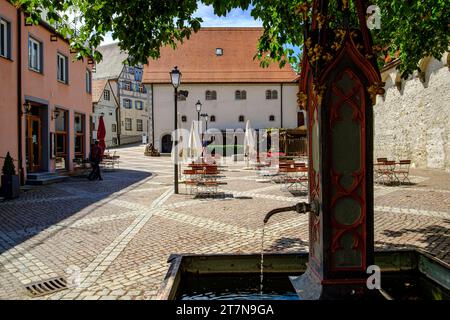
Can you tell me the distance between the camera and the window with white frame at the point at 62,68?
64.0 feet

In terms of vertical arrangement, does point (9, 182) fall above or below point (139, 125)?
below

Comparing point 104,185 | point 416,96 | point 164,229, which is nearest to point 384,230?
point 164,229

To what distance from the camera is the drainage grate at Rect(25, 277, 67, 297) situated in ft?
15.1

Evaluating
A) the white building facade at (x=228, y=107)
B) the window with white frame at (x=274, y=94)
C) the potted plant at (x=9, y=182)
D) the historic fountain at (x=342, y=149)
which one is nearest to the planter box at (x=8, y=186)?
the potted plant at (x=9, y=182)

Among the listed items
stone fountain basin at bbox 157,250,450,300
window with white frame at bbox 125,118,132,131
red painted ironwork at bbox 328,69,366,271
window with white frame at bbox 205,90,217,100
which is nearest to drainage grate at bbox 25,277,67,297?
stone fountain basin at bbox 157,250,450,300

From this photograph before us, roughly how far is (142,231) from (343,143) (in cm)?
533

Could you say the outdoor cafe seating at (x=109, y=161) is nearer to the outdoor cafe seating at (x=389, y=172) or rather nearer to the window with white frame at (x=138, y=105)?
the outdoor cafe seating at (x=389, y=172)

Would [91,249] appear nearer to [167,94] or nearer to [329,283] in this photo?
[329,283]

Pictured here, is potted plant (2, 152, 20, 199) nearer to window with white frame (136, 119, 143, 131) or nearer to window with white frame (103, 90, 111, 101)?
window with white frame (103, 90, 111, 101)

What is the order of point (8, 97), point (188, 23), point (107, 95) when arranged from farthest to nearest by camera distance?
point (107, 95) → point (8, 97) → point (188, 23)

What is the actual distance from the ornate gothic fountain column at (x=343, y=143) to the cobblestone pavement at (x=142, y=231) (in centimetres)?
219

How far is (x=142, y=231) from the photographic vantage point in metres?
7.69

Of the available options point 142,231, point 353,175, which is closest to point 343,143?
point 353,175

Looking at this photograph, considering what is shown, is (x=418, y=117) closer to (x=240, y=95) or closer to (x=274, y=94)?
(x=274, y=94)
